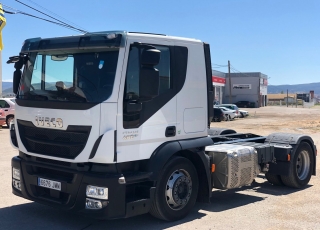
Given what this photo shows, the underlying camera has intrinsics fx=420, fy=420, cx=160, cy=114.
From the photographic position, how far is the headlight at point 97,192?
5461 mm

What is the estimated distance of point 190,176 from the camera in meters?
6.70

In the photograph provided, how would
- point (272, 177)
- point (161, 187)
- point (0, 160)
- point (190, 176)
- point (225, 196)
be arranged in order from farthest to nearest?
point (0, 160) < point (272, 177) < point (225, 196) < point (190, 176) < point (161, 187)

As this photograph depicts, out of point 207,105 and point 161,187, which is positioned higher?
point 207,105

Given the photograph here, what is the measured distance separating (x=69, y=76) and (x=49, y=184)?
5.14 feet

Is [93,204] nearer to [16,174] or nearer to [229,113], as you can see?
[16,174]

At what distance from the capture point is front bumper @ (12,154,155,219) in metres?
5.48

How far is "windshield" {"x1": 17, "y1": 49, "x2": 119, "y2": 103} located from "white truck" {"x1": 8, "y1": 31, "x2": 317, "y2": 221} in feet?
0.05

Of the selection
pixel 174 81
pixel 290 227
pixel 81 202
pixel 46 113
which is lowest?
pixel 290 227

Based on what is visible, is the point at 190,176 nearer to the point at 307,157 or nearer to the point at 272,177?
the point at 272,177

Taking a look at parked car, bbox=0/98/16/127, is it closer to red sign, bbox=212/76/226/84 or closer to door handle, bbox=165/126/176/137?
door handle, bbox=165/126/176/137

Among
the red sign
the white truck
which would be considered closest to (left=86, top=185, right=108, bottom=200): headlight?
the white truck

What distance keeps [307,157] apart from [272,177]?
999mm

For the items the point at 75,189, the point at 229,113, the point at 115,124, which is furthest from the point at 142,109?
the point at 229,113

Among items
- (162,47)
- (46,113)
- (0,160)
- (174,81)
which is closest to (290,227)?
(174,81)
